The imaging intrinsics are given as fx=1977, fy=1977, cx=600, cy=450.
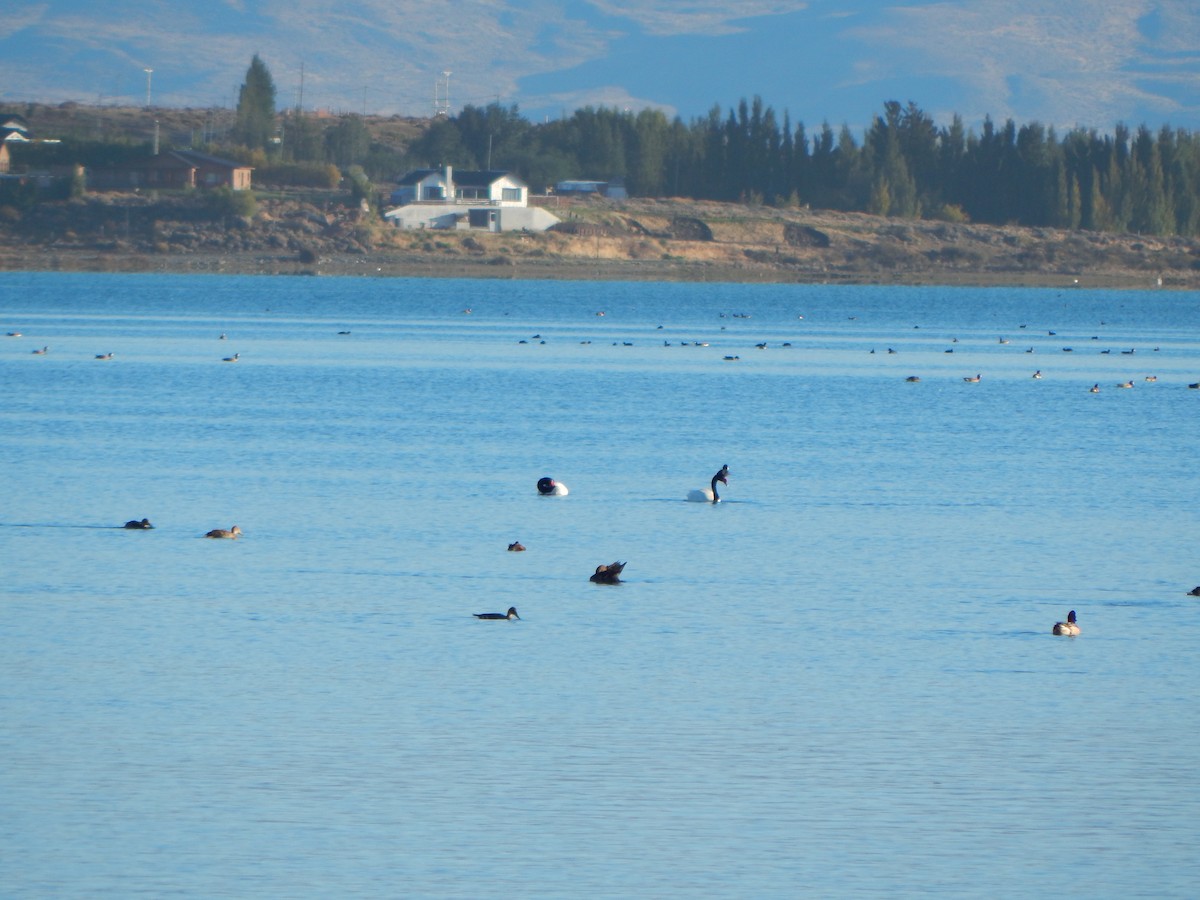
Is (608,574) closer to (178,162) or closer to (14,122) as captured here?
(178,162)

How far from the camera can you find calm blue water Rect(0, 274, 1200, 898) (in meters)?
13.2

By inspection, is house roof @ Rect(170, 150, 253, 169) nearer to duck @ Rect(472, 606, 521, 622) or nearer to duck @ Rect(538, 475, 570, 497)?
duck @ Rect(538, 475, 570, 497)

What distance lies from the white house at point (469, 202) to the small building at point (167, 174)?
13492 mm

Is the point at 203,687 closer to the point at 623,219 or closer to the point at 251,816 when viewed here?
the point at 251,816

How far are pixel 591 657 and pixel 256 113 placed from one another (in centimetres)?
17060

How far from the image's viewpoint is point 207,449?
3738cm

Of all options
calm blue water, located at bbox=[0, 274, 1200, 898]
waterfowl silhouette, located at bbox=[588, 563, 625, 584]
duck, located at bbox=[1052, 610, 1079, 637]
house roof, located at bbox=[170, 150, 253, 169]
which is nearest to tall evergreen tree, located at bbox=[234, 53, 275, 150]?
house roof, located at bbox=[170, 150, 253, 169]

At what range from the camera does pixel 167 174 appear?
152250mm

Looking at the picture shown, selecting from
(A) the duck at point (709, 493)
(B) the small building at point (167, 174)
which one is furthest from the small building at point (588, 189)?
(A) the duck at point (709, 493)

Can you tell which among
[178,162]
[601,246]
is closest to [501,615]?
[178,162]

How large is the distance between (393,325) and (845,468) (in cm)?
5665

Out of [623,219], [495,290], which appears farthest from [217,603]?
[623,219]

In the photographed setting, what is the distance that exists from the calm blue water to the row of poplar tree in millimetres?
136481

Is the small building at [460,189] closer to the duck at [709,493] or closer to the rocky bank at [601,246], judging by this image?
the rocky bank at [601,246]
